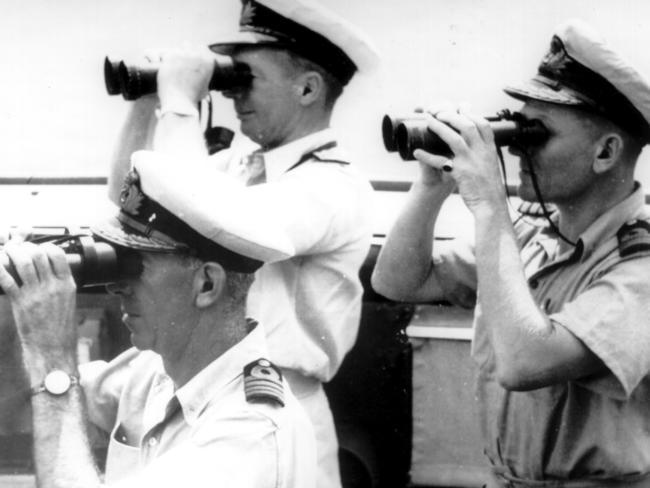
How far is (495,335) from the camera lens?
8.10 feet

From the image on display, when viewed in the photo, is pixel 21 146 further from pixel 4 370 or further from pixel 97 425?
pixel 97 425

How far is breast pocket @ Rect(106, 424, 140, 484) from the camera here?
7.38 feet

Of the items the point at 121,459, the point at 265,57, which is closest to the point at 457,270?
the point at 265,57

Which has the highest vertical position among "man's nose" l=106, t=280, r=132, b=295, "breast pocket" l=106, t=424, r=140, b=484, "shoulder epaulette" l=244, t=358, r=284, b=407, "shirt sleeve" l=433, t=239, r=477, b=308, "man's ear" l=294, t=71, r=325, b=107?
"man's ear" l=294, t=71, r=325, b=107

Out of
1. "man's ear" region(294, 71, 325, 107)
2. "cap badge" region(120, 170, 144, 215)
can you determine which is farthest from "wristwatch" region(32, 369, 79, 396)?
"man's ear" region(294, 71, 325, 107)

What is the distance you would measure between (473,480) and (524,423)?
96 cm

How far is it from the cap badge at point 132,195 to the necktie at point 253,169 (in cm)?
108

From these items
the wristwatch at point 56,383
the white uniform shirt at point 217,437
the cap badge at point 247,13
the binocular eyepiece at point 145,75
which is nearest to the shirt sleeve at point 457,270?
the binocular eyepiece at point 145,75

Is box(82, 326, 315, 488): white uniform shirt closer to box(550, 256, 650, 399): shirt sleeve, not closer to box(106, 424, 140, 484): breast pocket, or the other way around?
box(106, 424, 140, 484): breast pocket

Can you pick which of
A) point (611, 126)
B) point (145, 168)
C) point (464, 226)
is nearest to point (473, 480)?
point (464, 226)

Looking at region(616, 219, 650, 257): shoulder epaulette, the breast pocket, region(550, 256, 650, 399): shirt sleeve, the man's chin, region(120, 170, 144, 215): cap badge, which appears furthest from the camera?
the man's chin

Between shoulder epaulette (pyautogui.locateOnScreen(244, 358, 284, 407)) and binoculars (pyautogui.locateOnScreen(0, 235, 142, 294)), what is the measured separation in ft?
0.86

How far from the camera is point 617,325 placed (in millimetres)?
2457

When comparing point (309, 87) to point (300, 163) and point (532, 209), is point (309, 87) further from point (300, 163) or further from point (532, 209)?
point (532, 209)
